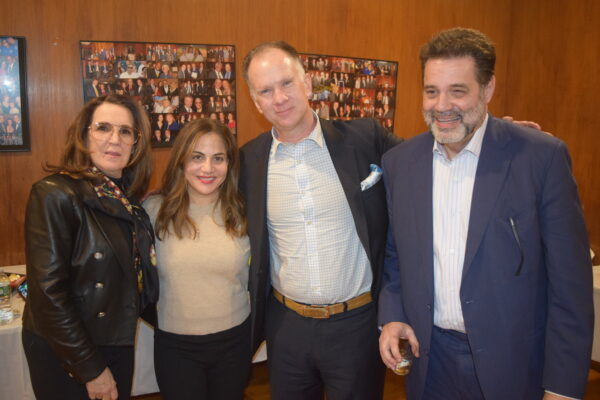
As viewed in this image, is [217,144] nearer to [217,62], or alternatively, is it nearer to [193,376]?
[193,376]

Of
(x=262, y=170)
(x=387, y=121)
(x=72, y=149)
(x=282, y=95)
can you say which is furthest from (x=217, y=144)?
(x=387, y=121)

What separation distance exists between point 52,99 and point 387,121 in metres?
2.99

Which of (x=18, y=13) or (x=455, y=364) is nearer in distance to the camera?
(x=455, y=364)

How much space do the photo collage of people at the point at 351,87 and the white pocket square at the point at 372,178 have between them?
A: 7.23 ft

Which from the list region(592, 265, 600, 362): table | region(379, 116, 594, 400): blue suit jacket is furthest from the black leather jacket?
region(592, 265, 600, 362): table

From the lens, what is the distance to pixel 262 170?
1989mm

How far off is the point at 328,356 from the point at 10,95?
2.90 metres

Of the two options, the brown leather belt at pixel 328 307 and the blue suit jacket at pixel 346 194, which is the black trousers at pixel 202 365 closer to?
the blue suit jacket at pixel 346 194

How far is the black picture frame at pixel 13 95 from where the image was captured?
10.0 feet

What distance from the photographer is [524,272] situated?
132 centimetres

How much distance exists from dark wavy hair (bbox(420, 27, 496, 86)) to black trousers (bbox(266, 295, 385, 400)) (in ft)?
3.44

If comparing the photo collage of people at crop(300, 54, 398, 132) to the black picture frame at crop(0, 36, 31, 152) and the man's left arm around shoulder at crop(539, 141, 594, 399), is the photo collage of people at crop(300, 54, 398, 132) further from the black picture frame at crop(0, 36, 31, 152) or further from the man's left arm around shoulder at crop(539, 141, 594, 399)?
the man's left arm around shoulder at crop(539, 141, 594, 399)

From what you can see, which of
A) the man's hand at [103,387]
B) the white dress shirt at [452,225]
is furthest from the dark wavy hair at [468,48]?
the man's hand at [103,387]

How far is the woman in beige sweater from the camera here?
185 centimetres
